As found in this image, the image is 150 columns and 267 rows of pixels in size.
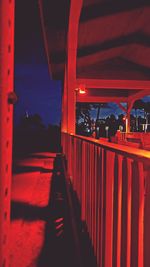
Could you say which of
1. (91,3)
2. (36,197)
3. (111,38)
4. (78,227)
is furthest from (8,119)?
(111,38)

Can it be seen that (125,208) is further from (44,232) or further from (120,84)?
(120,84)

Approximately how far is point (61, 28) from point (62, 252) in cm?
540

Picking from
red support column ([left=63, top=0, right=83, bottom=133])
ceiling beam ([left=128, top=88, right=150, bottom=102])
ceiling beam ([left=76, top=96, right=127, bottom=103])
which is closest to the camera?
red support column ([left=63, top=0, right=83, bottom=133])

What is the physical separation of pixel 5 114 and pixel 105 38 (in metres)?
8.24

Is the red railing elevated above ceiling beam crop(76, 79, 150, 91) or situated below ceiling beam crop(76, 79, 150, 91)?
below

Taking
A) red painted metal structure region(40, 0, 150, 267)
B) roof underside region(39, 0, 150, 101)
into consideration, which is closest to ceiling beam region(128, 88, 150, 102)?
red painted metal structure region(40, 0, 150, 267)

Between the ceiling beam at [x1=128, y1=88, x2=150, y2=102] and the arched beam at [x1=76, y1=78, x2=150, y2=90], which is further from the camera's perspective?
the ceiling beam at [x1=128, y1=88, x2=150, y2=102]

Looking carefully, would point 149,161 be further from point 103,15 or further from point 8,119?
point 103,15

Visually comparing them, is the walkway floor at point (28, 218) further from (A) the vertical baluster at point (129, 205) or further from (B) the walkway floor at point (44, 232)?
(A) the vertical baluster at point (129, 205)

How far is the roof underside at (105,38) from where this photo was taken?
21.9ft

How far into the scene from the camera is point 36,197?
212 inches

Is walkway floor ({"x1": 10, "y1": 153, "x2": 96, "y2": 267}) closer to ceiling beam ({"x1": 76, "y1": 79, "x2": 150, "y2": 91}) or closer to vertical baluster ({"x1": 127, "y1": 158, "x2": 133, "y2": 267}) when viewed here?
vertical baluster ({"x1": 127, "y1": 158, "x2": 133, "y2": 267})

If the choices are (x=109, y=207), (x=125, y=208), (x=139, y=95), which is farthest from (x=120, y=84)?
(x=125, y=208)

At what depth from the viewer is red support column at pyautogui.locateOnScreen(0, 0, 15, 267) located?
1.09m
